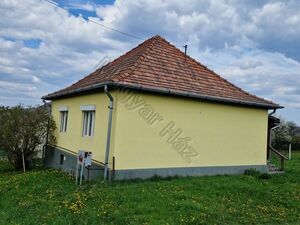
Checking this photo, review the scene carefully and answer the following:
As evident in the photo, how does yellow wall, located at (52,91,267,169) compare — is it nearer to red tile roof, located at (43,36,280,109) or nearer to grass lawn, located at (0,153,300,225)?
red tile roof, located at (43,36,280,109)

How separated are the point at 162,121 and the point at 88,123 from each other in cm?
303

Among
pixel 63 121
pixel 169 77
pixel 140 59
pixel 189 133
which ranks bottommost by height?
pixel 189 133

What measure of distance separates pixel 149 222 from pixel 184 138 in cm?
524

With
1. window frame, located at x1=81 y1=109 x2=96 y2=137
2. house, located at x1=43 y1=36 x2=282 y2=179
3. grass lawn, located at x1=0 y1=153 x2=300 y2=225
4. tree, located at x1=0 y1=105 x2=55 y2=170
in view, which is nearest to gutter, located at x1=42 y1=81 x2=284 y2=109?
house, located at x1=43 y1=36 x2=282 y2=179

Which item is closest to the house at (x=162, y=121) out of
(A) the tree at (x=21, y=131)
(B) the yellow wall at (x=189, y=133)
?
(B) the yellow wall at (x=189, y=133)

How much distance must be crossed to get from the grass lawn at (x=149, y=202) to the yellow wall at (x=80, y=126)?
138cm

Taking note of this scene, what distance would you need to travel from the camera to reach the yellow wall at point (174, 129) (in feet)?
34.5

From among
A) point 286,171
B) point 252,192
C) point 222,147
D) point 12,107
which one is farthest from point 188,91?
point 12,107

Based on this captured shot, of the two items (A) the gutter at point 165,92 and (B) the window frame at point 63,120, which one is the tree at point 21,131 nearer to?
(B) the window frame at point 63,120

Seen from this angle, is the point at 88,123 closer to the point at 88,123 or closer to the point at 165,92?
the point at 88,123

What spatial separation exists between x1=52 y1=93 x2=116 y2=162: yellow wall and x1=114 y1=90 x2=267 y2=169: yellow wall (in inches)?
27.2

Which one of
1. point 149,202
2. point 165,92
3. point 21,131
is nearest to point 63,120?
point 21,131

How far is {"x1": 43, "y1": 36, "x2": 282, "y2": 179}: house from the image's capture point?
10492 mm

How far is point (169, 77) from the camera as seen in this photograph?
12.0 meters
